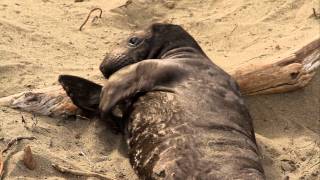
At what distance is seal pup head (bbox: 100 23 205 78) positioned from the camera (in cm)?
548

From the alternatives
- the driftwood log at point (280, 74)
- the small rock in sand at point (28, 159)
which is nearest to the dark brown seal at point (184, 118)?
the driftwood log at point (280, 74)

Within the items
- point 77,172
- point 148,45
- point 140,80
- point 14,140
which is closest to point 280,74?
point 148,45

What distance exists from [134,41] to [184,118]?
1.33m

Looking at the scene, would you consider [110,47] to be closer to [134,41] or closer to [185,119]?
[134,41]

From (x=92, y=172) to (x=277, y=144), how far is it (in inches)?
73.1

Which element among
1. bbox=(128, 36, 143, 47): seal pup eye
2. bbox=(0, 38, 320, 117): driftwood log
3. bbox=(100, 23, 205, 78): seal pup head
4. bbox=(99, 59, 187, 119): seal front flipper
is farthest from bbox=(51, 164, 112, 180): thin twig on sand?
bbox=(128, 36, 143, 47): seal pup eye

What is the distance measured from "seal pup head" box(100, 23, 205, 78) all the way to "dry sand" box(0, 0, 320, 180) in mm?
529

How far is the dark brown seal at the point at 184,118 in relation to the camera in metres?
4.12

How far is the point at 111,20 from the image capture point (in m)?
7.72

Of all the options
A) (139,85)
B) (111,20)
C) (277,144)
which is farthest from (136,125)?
(111,20)

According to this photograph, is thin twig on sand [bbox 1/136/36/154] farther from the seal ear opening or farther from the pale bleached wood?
the seal ear opening

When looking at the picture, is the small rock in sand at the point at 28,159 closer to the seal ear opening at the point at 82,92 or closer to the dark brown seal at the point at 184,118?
the dark brown seal at the point at 184,118

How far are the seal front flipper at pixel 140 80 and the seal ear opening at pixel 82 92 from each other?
155 millimetres

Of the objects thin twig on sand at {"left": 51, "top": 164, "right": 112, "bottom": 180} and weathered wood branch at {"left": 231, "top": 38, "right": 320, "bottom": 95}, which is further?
weathered wood branch at {"left": 231, "top": 38, "right": 320, "bottom": 95}
